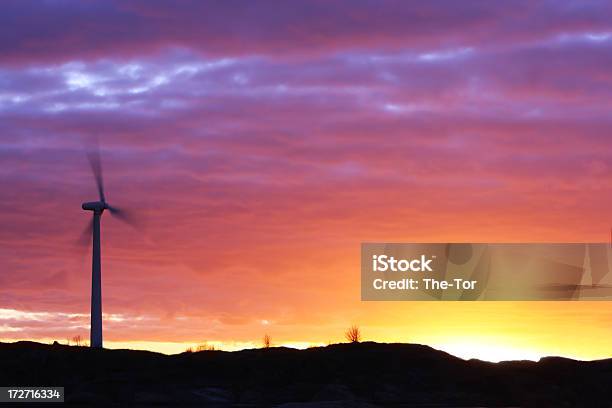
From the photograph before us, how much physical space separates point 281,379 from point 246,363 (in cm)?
623

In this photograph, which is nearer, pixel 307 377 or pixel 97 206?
pixel 97 206

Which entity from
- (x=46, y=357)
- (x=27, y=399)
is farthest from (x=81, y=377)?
(x=27, y=399)

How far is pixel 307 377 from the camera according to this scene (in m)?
125

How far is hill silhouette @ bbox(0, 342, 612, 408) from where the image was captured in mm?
113812

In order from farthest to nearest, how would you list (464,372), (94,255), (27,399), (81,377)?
(464,372)
(81,377)
(94,255)
(27,399)

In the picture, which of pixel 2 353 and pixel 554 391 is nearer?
pixel 554 391

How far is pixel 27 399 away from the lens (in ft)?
341

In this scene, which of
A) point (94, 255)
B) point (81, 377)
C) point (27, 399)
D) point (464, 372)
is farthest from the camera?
point (464, 372)

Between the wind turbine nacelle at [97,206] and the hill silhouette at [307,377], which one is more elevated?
the wind turbine nacelle at [97,206]

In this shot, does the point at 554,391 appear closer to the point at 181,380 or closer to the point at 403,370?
the point at 403,370

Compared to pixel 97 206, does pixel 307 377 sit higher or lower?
lower

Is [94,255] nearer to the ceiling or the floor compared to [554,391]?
nearer to the ceiling

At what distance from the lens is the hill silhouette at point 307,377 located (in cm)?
11381

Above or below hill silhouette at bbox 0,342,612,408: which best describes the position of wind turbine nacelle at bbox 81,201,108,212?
above
